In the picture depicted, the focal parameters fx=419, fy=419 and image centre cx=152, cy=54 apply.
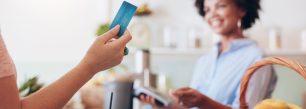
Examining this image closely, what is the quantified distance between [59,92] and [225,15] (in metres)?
0.96

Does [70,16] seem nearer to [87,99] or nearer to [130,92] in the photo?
[87,99]

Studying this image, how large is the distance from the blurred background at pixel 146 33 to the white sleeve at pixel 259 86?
114 centimetres

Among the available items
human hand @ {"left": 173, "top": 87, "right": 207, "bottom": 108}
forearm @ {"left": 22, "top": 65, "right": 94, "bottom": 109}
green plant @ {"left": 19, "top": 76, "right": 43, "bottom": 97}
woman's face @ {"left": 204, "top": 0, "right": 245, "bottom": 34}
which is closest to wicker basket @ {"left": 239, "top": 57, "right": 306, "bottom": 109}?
human hand @ {"left": 173, "top": 87, "right": 207, "bottom": 108}

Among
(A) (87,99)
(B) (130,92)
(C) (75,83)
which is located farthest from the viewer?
(A) (87,99)

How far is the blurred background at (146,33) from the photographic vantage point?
2471 mm

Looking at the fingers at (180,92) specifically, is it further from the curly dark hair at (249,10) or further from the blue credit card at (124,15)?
the curly dark hair at (249,10)

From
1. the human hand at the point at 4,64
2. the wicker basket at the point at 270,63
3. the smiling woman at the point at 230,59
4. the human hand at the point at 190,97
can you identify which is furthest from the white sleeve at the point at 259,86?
the human hand at the point at 4,64

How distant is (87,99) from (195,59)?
3.93 feet

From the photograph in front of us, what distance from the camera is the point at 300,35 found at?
2459 mm

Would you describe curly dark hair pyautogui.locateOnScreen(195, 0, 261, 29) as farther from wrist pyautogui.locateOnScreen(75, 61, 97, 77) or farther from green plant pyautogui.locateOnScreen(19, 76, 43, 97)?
wrist pyautogui.locateOnScreen(75, 61, 97, 77)

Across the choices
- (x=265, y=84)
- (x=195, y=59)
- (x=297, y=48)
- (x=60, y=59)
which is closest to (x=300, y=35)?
(x=297, y=48)

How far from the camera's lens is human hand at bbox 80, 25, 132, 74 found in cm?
67

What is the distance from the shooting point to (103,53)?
26.6 inches

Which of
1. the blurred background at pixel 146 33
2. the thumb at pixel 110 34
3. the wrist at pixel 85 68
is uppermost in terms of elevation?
the thumb at pixel 110 34
